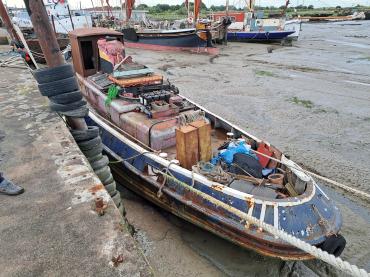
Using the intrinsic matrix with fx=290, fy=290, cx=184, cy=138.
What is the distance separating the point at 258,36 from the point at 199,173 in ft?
95.7

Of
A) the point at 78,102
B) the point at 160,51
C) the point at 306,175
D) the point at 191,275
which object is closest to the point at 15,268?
the point at 78,102

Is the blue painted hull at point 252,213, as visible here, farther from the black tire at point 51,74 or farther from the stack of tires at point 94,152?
the black tire at point 51,74

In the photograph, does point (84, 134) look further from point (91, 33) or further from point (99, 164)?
point (91, 33)

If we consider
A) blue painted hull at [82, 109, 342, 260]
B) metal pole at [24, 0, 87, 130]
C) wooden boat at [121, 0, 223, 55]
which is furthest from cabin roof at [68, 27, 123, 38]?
wooden boat at [121, 0, 223, 55]

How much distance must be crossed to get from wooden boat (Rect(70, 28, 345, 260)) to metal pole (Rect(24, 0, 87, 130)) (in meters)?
2.29

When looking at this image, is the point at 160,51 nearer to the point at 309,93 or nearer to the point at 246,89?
the point at 246,89

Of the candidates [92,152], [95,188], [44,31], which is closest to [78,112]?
[92,152]

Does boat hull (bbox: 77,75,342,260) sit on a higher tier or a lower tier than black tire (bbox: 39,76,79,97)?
lower

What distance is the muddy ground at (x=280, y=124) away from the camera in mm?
4844

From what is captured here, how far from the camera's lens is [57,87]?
11.5 ft

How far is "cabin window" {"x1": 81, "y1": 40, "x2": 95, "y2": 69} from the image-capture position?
9.29 meters

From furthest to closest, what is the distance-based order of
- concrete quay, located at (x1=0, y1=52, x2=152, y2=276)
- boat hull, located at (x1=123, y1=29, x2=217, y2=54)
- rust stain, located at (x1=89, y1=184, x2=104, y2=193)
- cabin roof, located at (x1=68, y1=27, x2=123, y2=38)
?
boat hull, located at (x1=123, y1=29, x2=217, y2=54), cabin roof, located at (x1=68, y1=27, x2=123, y2=38), rust stain, located at (x1=89, y1=184, x2=104, y2=193), concrete quay, located at (x1=0, y1=52, x2=152, y2=276)

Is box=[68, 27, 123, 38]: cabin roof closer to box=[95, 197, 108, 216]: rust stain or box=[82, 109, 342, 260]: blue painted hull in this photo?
box=[82, 109, 342, 260]: blue painted hull

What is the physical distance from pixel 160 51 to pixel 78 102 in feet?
77.5
